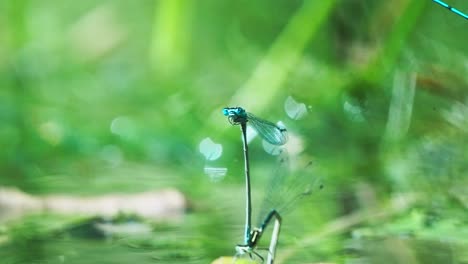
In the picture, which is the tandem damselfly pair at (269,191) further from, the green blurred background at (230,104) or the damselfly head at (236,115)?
the green blurred background at (230,104)

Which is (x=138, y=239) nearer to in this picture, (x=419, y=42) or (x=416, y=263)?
(x=416, y=263)

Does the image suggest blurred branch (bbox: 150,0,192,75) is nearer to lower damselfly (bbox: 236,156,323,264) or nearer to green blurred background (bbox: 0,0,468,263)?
green blurred background (bbox: 0,0,468,263)

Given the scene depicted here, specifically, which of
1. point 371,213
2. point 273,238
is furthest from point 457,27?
point 273,238

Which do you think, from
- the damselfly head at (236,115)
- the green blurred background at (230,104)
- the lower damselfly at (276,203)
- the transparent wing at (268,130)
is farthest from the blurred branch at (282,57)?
the damselfly head at (236,115)

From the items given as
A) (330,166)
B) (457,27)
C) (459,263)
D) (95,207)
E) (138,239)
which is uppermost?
(457,27)

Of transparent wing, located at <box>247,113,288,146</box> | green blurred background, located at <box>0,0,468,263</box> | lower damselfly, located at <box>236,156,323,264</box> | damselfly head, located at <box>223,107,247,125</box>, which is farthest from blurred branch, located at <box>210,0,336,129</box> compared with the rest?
damselfly head, located at <box>223,107,247,125</box>

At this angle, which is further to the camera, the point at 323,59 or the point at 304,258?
the point at 323,59
